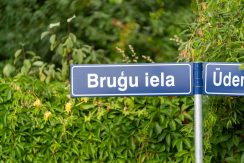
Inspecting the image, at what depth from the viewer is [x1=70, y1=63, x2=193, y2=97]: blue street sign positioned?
3.67 m

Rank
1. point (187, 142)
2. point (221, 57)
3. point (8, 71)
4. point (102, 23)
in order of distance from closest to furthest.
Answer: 1. point (221, 57)
2. point (187, 142)
3. point (8, 71)
4. point (102, 23)

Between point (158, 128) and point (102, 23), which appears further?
point (102, 23)

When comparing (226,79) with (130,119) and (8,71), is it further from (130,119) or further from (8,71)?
(8,71)

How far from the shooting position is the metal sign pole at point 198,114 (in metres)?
3.45

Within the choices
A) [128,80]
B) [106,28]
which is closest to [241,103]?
[128,80]

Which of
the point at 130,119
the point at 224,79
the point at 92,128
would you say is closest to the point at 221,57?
the point at 224,79

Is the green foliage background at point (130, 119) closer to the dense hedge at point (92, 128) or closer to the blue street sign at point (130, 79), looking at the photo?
the dense hedge at point (92, 128)

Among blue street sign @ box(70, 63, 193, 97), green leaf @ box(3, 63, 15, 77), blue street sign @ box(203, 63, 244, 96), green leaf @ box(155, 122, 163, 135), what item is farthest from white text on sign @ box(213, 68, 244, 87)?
green leaf @ box(3, 63, 15, 77)

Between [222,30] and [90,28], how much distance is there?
3053mm

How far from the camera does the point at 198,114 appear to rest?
348 centimetres

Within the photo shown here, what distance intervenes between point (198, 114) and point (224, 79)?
268 mm

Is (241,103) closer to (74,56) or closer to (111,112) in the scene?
(111,112)

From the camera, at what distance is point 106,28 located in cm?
697

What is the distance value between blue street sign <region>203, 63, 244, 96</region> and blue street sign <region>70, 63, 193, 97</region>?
0.32 ft
